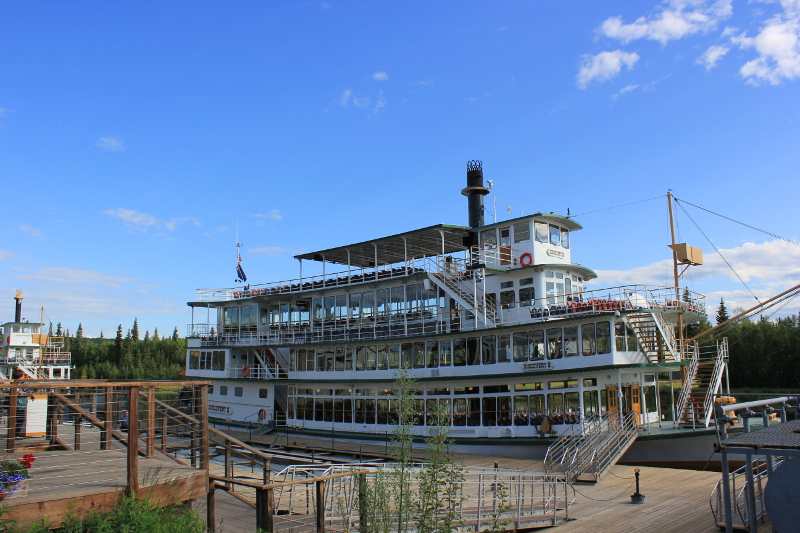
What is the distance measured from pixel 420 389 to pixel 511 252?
6855mm

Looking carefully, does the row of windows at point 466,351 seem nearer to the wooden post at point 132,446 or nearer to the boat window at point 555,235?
the boat window at point 555,235

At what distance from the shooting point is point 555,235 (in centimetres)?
2598

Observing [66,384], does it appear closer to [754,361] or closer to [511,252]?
[511,252]

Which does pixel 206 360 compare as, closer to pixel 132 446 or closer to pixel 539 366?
pixel 539 366

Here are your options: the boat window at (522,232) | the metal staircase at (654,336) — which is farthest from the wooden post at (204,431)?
the boat window at (522,232)

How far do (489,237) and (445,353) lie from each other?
5548 mm

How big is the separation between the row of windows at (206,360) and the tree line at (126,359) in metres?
56.8

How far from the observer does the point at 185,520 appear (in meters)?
7.26

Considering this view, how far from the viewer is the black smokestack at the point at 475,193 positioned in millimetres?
30484

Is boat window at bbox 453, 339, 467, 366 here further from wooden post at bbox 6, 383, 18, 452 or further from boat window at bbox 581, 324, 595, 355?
wooden post at bbox 6, 383, 18, 452

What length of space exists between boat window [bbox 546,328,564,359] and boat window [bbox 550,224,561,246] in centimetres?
533

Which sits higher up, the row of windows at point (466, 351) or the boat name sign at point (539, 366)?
the row of windows at point (466, 351)

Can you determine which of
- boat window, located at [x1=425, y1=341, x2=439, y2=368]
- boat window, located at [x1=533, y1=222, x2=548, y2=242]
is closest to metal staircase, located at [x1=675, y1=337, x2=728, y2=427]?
boat window, located at [x1=533, y1=222, x2=548, y2=242]

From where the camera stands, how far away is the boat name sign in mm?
21359
